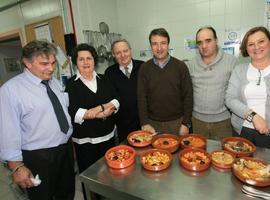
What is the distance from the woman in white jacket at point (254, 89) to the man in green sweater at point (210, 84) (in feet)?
0.63

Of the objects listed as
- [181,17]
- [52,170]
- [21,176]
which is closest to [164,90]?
[52,170]

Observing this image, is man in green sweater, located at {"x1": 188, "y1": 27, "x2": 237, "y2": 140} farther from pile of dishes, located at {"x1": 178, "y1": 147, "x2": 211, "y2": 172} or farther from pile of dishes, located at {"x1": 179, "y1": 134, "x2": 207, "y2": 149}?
pile of dishes, located at {"x1": 178, "y1": 147, "x2": 211, "y2": 172}

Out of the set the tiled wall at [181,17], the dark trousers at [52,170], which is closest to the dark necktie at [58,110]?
the dark trousers at [52,170]

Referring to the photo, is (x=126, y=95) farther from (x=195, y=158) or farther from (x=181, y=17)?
(x=181, y=17)

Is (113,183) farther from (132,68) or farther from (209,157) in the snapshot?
(132,68)

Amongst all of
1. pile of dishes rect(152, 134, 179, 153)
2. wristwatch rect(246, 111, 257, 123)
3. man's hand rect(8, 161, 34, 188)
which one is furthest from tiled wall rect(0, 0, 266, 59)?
man's hand rect(8, 161, 34, 188)

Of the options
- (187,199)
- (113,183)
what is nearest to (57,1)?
(113,183)

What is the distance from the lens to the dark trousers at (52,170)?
1.34 metres

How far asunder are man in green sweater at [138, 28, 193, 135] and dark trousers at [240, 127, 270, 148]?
45cm

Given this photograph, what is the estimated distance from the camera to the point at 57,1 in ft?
8.88

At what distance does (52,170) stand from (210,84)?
1374mm

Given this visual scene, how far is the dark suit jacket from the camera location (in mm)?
1973

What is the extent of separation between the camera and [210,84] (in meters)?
1.68

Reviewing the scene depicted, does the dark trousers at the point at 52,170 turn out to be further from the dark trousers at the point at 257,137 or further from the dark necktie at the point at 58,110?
the dark trousers at the point at 257,137
